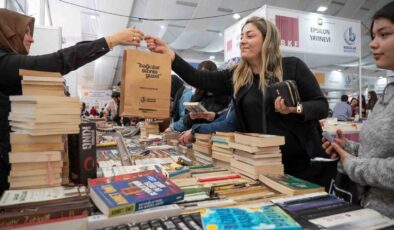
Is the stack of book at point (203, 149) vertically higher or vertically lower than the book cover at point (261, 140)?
lower

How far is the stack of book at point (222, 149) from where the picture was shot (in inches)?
61.3

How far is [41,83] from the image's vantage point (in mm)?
1182

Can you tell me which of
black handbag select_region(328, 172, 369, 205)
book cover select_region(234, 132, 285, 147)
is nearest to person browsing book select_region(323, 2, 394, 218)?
black handbag select_region(328, 172, 369, 205)

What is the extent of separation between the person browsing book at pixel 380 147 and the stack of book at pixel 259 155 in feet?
0.84

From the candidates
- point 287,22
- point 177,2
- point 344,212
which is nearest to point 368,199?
point 344,212

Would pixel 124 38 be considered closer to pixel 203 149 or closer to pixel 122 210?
pixel 203 149

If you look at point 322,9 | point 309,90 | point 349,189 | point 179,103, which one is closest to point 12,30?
point 309,90

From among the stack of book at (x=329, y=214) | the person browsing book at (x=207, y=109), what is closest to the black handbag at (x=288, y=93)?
the stack of book at (x=329, y=214)

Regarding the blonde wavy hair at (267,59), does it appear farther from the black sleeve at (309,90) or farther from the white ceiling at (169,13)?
the white ceiling at (169,13)

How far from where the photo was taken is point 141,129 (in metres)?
3.68

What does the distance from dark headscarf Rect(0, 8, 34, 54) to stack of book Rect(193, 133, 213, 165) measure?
116 cm

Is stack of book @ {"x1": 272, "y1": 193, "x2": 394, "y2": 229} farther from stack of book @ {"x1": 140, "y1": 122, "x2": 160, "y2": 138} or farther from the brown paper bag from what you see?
stack of book @ {"x1": 140, "y1": 122, "x2": 160, "y2": 138}

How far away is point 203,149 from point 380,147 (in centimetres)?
101

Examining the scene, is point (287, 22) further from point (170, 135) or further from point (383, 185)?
point (383, 185)
